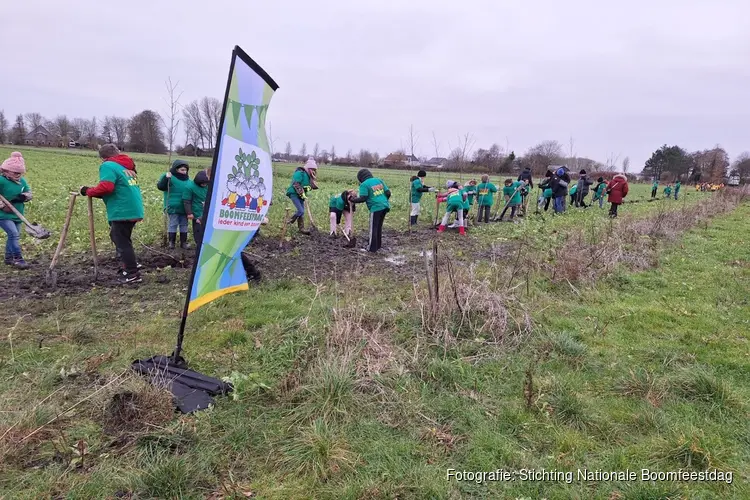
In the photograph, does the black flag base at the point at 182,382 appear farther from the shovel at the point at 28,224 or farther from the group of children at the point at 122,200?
the shovel at the point at 28,224

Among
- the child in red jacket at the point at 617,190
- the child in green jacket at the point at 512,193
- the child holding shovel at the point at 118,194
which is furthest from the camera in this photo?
the child in red jacket at the point at 617,190

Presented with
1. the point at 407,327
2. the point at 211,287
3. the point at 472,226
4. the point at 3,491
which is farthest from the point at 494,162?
the point at 3,491

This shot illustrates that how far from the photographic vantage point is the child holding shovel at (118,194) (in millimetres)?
5730

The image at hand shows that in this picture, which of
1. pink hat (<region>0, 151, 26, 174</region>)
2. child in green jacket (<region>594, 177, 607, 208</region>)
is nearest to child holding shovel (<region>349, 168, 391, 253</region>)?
pink hat (<region>0, 151, 26, 174</region>)

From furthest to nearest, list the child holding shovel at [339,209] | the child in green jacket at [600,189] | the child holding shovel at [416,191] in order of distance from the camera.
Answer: the child in green jacket at [600,189]
the child holding shovel at [416,191]
the child holding shovel at [339,209]

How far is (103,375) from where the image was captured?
3572mm

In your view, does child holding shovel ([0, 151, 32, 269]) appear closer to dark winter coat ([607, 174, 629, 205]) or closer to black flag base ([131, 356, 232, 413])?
black flag base ([131, 356, 232, 413])

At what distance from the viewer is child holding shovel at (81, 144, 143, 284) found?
573 cm

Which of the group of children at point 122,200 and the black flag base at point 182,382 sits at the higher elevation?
the group of children at point 122,200

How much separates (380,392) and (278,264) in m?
4.64

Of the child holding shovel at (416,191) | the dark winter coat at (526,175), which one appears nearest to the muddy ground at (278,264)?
the child holding shovel at (416,191)

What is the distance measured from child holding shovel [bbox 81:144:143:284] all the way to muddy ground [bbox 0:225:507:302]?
768 millimetres

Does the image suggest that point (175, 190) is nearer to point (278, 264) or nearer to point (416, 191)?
point (278, 264)

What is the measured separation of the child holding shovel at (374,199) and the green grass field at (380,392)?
2.56 metres
